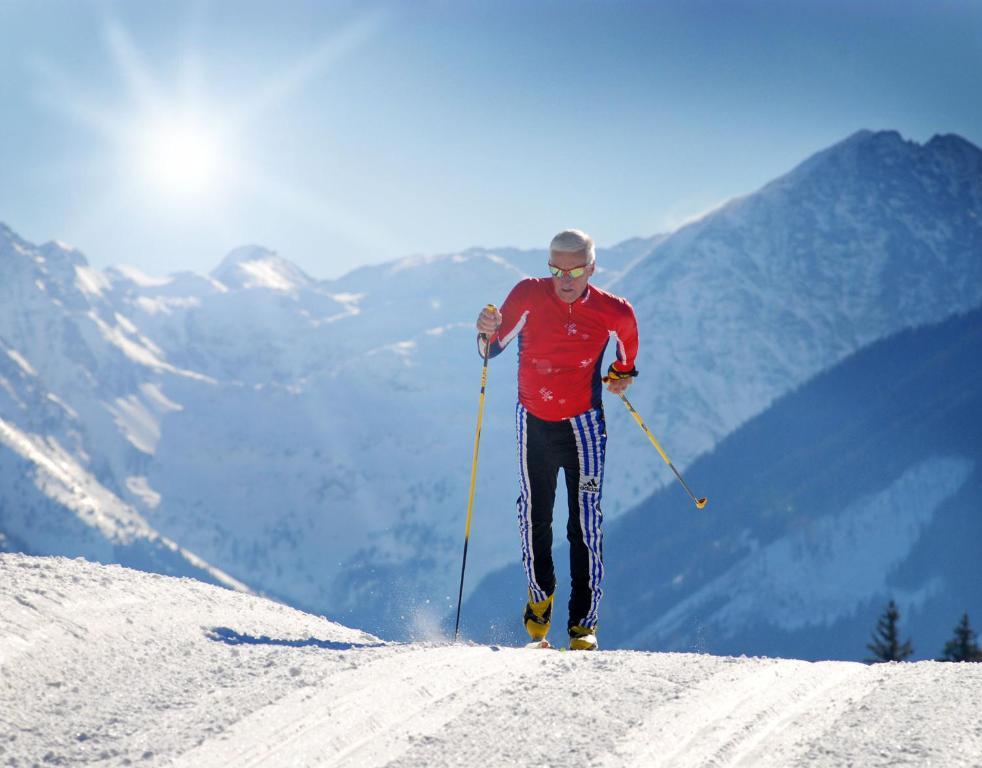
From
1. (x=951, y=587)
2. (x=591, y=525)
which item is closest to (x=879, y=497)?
(x=951, y=587)

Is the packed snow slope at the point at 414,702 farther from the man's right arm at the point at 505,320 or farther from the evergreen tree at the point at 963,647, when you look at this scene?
the evergreen tree at the point at 963,647

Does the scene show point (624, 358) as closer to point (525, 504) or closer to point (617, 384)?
point (617, 384)

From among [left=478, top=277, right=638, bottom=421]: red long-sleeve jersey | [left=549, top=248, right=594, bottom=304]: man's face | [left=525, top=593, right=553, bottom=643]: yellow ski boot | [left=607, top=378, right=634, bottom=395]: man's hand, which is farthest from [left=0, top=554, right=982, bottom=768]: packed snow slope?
[left=549, top=248, right=594, bottom=304]: man's face

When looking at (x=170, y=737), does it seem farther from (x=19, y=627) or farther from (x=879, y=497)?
(x=879, y=497)

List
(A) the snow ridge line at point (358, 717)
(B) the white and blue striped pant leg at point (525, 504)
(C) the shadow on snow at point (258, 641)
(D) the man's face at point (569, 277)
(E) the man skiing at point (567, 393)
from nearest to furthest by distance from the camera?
(A) the snow ridge line at point (358, 717), (C) the shadow on snow at point (258, 641), (D) the man's face at point (569, 277), (E) the man skiing at point (567, 393), (B) the white and blue striped pant leg at point (525, 504)

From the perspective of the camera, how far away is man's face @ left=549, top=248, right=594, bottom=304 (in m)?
7.03

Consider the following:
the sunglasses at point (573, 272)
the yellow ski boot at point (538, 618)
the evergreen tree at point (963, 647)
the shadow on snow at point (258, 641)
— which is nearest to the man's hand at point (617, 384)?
the sunglasses at point (573, 272)

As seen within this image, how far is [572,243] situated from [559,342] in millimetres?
788

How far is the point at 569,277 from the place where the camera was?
7078 millimetres

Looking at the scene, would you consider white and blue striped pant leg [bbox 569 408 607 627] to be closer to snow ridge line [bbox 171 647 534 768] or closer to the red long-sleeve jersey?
the red long-sleeve jersey

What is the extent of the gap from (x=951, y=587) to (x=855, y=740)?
184 m

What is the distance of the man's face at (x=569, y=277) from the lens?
277 inches

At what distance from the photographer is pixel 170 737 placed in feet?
12.5

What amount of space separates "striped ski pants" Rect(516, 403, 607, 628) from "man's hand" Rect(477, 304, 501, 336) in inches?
27.9
